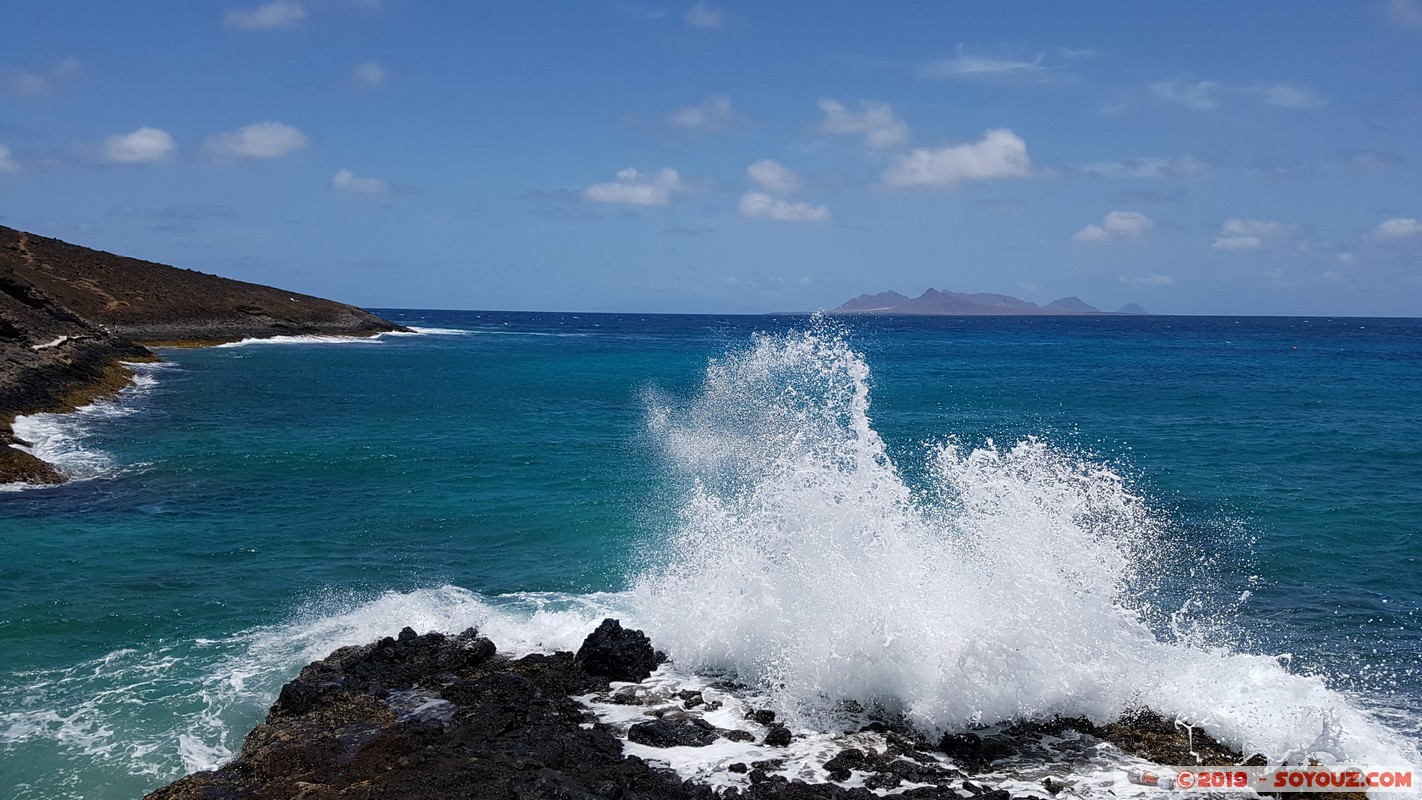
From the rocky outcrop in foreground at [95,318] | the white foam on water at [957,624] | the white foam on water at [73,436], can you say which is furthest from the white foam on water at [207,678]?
the rocky outcrop in foreground at [95,318]

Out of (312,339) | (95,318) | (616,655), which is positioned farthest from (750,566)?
(312,339)

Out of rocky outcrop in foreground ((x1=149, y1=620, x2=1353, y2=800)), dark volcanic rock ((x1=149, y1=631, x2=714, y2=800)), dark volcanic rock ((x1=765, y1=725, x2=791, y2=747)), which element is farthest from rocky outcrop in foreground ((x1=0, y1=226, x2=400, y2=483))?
dark volcanic rock ((x1=765, y1=725, x2=791, y2=747))

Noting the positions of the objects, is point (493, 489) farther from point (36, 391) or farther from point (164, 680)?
point (36, 391)

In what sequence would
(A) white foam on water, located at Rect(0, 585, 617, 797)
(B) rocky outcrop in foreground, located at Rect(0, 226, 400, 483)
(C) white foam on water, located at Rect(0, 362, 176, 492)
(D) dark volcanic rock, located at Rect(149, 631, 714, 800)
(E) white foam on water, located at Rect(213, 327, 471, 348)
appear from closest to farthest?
1. (D) dark volcanic rock, located at Rect(149, 631, 714, 800)
2. (A) white foam on water, located at Rect(0, 585, 617, 797)
3. (C) white foam on water, located at Rect(0, 362, 176, 492)
4. (B) rocky outcrop in foreground, located at Rect(0, 226, 400, 483)
5. (E) white foam on water, located at Rect(213, 327, 471, 348)

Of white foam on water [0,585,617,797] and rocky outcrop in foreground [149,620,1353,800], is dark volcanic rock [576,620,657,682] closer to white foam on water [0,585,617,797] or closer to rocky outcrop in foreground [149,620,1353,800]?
rocky outcrop in foreground [149,620,1353,800]

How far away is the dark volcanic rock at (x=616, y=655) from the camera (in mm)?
11789

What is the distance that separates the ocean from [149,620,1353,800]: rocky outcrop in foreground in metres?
0.56

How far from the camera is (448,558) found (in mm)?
18078

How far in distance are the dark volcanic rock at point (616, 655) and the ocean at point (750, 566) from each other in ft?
2.18

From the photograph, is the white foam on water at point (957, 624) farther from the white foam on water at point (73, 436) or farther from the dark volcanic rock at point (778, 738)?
the white foam on water at point (73, 436)

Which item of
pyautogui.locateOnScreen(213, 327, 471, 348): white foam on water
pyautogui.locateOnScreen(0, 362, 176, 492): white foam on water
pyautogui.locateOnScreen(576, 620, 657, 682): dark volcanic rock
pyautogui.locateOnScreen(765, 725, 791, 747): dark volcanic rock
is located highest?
pyautogui.locateOnScreen(213, 327, 471, 348): white foam on water

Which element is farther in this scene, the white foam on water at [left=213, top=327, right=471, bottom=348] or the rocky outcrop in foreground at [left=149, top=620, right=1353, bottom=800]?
the white foam on water at [left=213, top=327, right=471, bottom=348]

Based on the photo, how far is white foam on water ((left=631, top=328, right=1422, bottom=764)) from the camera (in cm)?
1070

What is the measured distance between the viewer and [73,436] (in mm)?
29000
